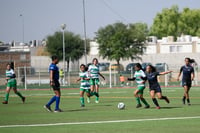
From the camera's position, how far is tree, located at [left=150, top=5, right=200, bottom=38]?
154000 millimetres

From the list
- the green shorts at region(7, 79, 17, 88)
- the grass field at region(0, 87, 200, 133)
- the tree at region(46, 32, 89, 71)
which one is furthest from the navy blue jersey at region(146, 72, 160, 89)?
the tree at region(46, 32, 89, 71)

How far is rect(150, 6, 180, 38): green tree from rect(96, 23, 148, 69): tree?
219ft

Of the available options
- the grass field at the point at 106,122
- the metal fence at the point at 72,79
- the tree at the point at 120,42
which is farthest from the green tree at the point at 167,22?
the grass field at the point at 106,122

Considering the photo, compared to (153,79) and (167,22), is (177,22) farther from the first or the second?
(153,79)

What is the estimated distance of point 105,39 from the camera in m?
87.8

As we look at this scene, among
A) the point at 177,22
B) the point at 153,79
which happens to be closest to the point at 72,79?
the point at 153,79

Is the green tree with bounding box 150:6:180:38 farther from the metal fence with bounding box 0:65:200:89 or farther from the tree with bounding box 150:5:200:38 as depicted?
the metal fence with bounding box 0:65:200:89

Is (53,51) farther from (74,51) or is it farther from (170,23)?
(170,23)

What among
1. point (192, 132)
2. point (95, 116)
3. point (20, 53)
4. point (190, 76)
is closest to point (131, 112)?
point (95, 116)

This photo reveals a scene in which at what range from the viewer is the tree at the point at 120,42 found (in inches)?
3273

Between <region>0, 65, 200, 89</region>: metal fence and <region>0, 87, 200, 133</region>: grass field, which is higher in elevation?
<region>0, 65, 200, 89</region>: metal fence

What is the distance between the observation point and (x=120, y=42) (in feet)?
272

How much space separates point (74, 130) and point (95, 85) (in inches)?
551

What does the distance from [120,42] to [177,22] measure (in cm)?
7583
